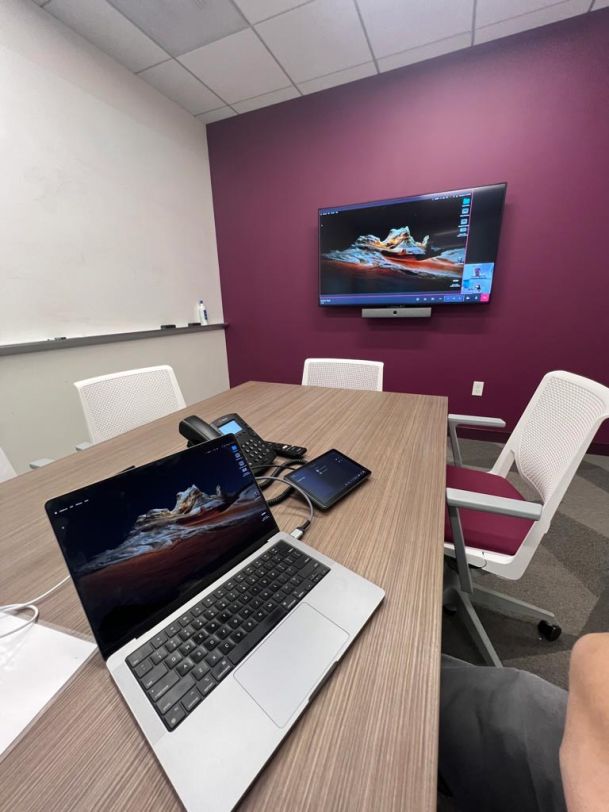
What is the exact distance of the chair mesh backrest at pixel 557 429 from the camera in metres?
0.82

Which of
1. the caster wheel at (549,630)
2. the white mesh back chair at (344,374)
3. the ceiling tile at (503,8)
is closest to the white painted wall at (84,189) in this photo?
the white mesh back chair at (344,374)

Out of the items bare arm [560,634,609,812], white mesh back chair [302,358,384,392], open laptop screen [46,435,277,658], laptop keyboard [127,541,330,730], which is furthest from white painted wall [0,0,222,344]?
bare arm [560,634,609,812]

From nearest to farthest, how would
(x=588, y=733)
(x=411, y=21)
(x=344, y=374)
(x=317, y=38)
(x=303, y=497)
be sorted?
(x=588, y=733), (x=303, y=497), (x=344, y=374), (x=411, y=21), (x=317, y=38)

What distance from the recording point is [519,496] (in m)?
1.17

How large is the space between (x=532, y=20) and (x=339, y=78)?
3.92 feet

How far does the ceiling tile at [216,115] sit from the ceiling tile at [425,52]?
1270mm

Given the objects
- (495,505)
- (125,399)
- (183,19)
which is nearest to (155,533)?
(495,505)

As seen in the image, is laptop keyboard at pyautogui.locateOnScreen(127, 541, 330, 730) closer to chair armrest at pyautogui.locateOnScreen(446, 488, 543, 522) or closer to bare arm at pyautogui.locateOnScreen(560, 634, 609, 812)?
bare arm at pyautogui.locateOnScreen(560, 634, 609, 812)

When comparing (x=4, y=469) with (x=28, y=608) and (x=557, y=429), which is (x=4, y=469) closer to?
(x=28, y=608)

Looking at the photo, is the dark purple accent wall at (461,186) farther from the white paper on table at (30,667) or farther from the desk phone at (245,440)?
the white paper on table at (30,667)

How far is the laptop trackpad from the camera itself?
35cm

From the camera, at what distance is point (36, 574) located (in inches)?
21.2

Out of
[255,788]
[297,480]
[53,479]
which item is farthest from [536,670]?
[53,479]

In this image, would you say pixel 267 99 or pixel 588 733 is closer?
pixel 588 733
